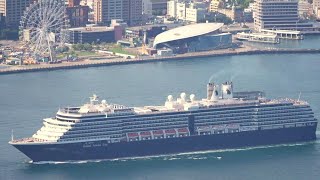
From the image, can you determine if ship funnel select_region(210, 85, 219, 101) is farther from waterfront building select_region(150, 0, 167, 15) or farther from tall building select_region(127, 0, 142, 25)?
waterfront building select_region(150, 0, 167, 15)

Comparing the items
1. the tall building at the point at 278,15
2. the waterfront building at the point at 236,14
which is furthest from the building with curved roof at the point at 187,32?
the waterfront building at the point at 236,14

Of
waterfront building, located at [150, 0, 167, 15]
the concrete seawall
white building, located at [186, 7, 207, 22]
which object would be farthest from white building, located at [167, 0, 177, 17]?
the concrete seawall

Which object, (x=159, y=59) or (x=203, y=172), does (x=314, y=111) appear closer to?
(x=203, y=172)

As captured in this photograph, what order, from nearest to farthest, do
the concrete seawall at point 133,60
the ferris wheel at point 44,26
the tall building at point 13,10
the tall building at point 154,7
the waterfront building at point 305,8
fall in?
the concrete seawall at point 133,60 < the ferris wheel at point 44,26 < the tall building at point 13,10 < the tall building at point 154,7 < the waterfront building at point 305,8

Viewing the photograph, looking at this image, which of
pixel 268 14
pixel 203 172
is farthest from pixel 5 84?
pixel 268 14

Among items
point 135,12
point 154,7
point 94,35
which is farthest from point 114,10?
point 154,7

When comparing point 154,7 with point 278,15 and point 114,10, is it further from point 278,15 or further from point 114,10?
point 278,15

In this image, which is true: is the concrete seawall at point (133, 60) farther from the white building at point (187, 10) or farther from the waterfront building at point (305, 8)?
the waterfront building at point (305, 8)
